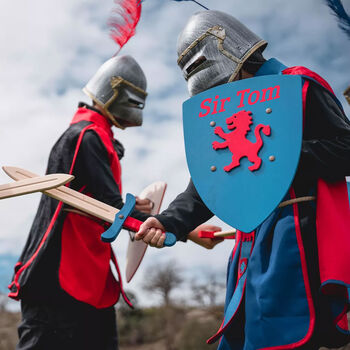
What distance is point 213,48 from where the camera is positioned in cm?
226

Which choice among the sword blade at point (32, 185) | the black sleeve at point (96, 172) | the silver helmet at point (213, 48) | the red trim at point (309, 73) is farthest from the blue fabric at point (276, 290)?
the black sleeve at point (96, 172)

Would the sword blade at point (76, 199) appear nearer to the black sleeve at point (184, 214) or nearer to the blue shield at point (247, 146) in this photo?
the black sleeve at point (184, 214)

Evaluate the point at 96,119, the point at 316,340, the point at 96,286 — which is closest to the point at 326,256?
the point at 316,340

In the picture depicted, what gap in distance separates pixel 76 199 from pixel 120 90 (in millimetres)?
1470

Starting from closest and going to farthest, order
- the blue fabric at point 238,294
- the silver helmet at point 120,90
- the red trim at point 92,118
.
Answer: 1. the blue fabric at point 238,294
2. the red trim at point 92,118
3. the silver helmet at point 120,90

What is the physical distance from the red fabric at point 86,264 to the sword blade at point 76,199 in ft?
1.64

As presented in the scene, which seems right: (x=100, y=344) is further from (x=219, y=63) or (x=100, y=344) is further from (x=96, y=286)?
(x=219, y=63)

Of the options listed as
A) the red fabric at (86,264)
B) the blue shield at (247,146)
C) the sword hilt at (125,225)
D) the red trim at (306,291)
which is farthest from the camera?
the red fabric at (86,264)

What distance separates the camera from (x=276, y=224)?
6.03 feet

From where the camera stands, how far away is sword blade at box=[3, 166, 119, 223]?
7.47 feet

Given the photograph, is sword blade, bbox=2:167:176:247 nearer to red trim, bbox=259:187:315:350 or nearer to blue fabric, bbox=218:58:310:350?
blue fabric, bbox=218:58:310:350

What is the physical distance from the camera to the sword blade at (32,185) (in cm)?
234

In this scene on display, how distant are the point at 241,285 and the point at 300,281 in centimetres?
24

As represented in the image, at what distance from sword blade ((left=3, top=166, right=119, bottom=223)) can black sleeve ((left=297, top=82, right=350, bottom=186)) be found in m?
0.86
